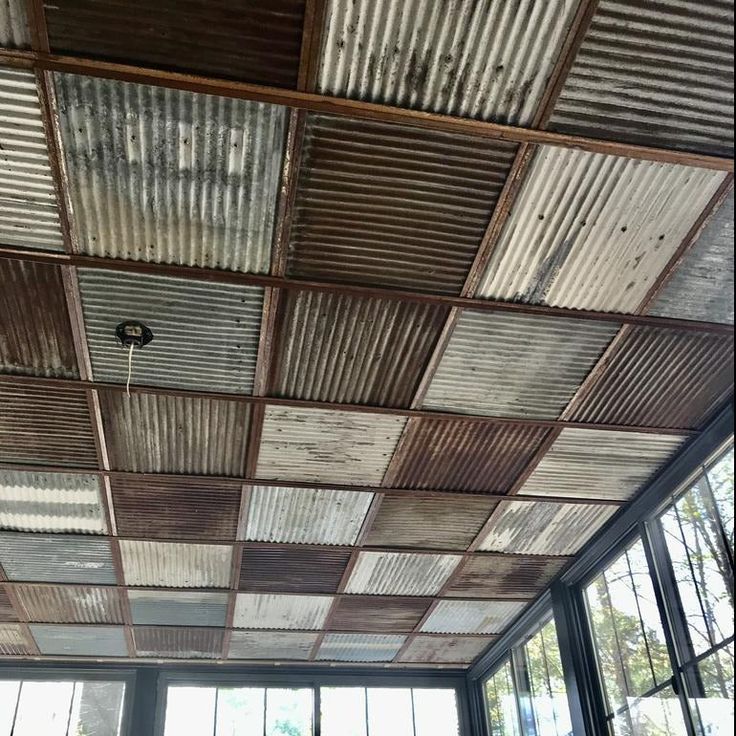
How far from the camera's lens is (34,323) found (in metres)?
2.75

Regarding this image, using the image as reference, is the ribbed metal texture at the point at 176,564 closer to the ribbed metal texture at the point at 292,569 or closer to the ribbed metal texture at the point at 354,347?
the ribbed metal texture at the point at 292,569

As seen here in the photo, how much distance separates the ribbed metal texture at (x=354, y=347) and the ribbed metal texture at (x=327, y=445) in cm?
15

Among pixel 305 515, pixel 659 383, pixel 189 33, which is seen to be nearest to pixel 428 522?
pixel 305 515

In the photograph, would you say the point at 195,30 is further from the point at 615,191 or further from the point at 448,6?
the point at 615,191

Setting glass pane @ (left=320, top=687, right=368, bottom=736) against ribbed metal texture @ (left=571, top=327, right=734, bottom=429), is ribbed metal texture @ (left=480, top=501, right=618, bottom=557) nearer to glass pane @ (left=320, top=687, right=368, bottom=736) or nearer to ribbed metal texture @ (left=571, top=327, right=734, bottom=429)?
ribbed metal texture @ (left=571, top=327, right=734, bottom=429)

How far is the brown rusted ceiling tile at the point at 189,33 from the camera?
73.2 inches

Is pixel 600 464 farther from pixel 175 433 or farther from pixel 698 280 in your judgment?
pixel 175 433

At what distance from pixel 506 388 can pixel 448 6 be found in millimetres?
1687

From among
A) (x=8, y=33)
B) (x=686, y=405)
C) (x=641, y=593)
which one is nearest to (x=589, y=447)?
(x=686, y=405)

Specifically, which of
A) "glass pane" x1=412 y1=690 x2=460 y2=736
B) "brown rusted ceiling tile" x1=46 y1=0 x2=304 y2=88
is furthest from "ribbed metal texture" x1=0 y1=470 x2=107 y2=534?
"glass pane" x1=412 y1=690 x2=460 y2=736

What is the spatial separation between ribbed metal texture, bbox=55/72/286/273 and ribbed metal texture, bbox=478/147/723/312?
0.84 metres

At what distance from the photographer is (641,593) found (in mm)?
4027

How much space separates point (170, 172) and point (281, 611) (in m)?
3.81

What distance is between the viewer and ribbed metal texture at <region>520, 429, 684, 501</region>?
3.54m
